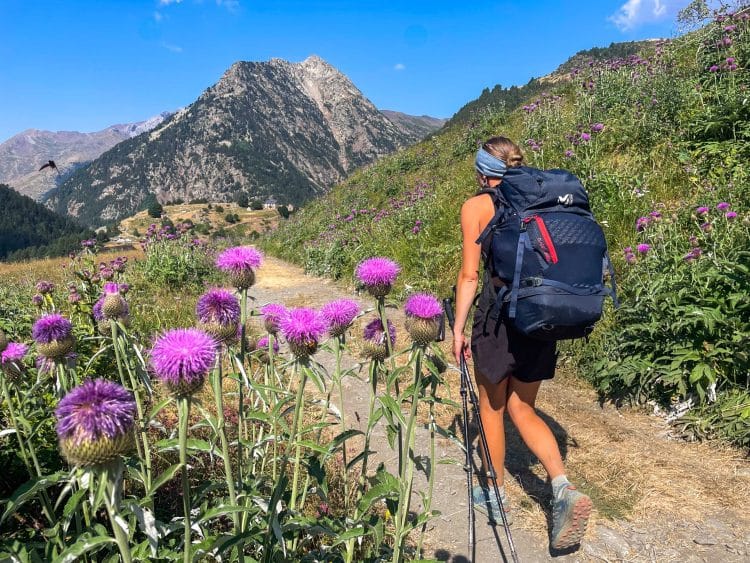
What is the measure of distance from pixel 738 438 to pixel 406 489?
3.63 m

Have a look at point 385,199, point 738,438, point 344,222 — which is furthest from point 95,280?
point 385,199

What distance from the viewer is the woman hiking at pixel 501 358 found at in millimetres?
2979

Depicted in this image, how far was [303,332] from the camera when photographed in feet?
7.02

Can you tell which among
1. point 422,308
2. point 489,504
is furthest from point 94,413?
point 489,504

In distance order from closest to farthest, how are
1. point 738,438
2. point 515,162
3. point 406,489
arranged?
point 406,489, point 515,162, point 738,438

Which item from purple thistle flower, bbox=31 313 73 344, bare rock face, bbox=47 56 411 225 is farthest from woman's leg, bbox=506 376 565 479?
bare rock face, bbox=47 56 411 225

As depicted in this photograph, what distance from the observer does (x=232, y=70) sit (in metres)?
195

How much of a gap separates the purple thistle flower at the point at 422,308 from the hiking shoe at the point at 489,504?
1700 mm

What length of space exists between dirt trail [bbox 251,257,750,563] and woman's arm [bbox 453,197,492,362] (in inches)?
31.0

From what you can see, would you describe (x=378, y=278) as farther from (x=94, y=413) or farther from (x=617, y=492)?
(x=617, y=492)

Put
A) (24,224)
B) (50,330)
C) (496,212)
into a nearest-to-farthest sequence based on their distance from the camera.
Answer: (50,330) < (496,212) < (24,224)

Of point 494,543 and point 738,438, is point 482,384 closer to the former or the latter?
point 494,543

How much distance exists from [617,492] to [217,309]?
132 inches

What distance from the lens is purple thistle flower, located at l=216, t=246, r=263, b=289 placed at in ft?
7.80
